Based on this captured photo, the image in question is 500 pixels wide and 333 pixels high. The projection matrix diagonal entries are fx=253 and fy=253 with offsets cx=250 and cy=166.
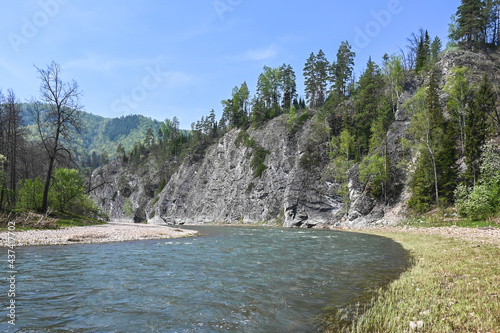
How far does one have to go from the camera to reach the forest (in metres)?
31.8

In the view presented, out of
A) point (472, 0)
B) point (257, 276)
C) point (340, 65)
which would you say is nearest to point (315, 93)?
point (340, 65)

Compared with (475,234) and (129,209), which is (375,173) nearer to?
(475,234)

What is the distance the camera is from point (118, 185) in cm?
14300

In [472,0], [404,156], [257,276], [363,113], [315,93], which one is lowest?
[257,276]

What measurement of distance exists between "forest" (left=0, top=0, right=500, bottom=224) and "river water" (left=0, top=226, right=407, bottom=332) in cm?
1839

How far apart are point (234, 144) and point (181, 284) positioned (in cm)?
8955

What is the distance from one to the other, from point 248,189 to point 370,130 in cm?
3912

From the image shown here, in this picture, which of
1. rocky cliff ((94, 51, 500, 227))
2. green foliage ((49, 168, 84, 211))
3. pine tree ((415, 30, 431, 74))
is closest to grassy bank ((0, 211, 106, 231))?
green foliage ((49, 168, 84, 211))

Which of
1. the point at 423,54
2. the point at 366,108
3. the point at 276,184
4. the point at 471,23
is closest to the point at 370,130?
the point at 366,108

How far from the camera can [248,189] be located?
81188mm

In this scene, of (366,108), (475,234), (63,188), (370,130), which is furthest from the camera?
(366,108)

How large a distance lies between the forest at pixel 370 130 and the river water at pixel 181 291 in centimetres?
1839

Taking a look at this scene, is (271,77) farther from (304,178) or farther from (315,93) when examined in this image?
(304,178)

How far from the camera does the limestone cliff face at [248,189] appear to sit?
62.4 m
